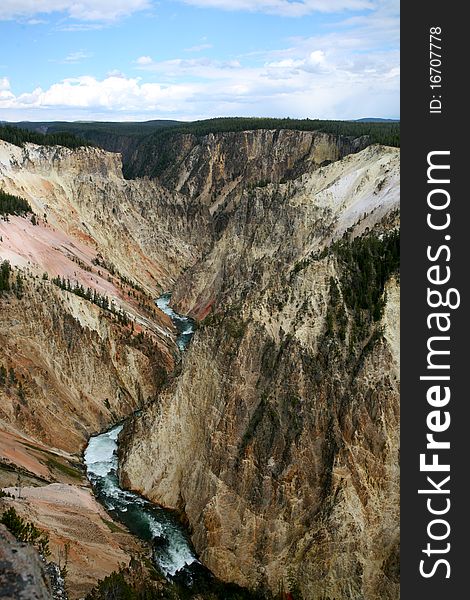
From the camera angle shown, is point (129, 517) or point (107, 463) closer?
point (129, 517)

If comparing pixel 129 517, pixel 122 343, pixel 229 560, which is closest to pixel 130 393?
pixel 122 343

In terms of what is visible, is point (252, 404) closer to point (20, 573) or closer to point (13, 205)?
point (20, 573)

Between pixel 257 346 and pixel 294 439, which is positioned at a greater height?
pixel 257 346

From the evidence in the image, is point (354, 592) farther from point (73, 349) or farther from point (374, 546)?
point (73, 349)

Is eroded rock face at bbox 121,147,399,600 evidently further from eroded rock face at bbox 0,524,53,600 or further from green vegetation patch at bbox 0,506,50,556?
eroded rock face at bbox 0,524,53,600

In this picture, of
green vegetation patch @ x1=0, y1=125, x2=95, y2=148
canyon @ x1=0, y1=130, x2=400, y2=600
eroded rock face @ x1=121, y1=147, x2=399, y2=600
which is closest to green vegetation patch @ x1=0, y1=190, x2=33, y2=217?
canyon @ x1=0, y1=130, x2=400, y2=600

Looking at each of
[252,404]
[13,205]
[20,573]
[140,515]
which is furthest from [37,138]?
[20,573]
